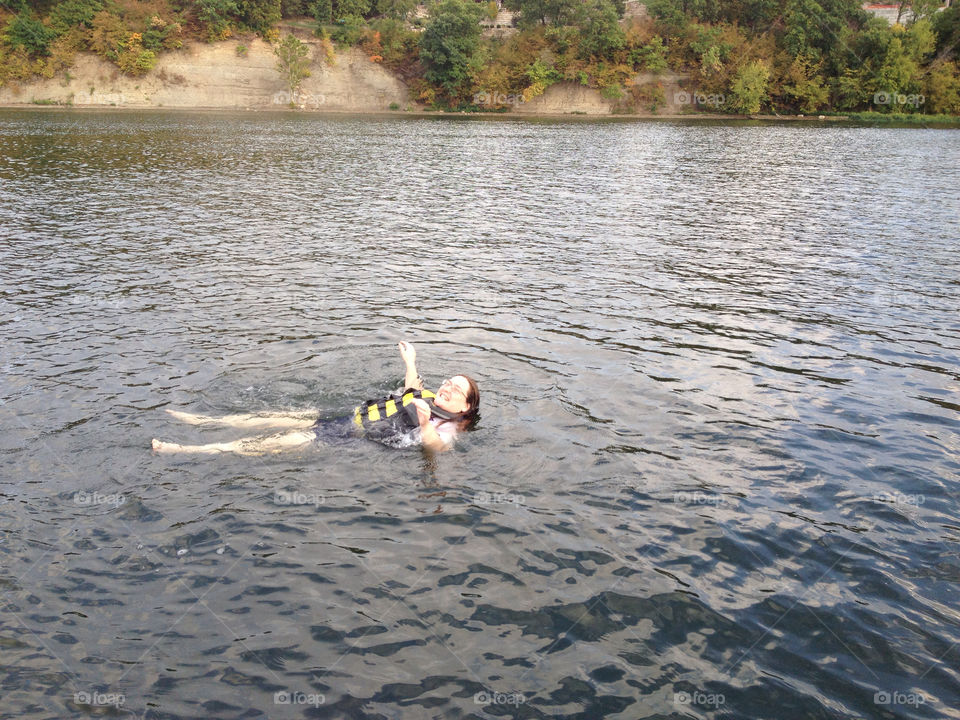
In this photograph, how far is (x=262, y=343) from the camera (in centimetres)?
1580

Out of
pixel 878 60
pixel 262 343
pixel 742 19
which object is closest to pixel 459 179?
pixel 262 343

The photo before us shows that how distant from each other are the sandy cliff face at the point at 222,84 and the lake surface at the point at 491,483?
80.0 meters

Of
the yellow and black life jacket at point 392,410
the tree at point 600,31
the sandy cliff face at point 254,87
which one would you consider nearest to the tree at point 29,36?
the sandy cliff face at point 254,87

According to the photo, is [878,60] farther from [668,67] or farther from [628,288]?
[628,288]

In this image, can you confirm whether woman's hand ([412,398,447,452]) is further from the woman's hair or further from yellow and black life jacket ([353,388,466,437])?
the woman's hair

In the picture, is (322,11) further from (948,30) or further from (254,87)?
(948,30)

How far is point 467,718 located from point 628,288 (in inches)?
614

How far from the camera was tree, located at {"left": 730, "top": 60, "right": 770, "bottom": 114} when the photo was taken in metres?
98.6

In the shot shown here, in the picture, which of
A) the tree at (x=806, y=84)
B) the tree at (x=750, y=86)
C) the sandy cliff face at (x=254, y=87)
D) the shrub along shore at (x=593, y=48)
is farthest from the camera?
the tree at (x=806, y=84)

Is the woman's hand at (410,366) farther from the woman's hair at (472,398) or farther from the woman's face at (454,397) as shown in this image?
the woman's hair at (472,398)

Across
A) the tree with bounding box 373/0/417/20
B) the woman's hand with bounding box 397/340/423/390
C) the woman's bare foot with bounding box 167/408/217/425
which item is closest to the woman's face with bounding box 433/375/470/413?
the woman's hand with bounding box 397/340/423/390

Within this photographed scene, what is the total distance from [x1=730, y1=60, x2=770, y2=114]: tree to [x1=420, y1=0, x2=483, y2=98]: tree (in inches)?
1562

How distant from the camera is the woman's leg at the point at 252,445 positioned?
11023 millimetres

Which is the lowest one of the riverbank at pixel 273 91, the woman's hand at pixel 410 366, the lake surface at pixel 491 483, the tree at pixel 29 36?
the lake surface at pixel 491 483
